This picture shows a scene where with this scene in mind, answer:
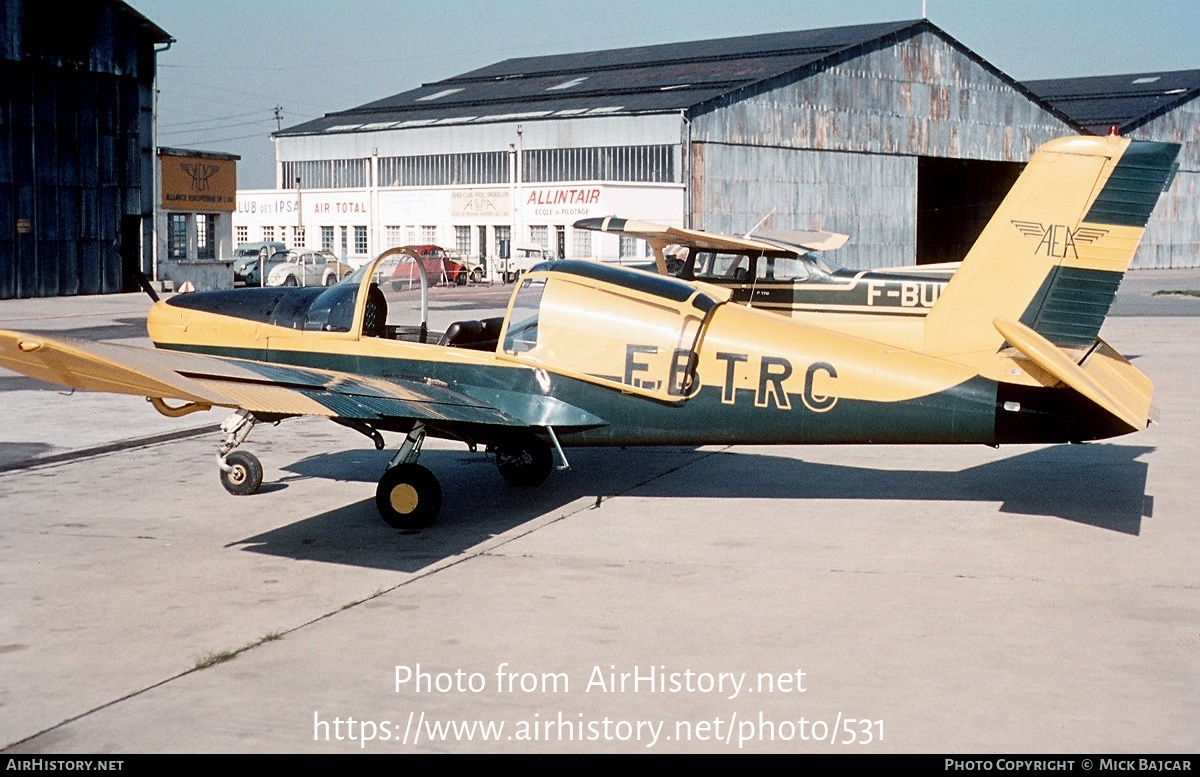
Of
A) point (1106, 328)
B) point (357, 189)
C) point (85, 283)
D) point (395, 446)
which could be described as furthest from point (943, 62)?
point (395, 446)

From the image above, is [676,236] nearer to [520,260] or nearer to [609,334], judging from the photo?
[609,334]

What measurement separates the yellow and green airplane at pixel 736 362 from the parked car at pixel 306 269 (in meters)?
40.6

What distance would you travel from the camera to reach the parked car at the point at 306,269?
5012cm

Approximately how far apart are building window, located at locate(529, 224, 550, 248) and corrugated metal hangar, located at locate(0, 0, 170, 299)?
18.3 metres

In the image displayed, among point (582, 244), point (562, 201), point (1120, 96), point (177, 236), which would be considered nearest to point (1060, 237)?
point (177, 236)

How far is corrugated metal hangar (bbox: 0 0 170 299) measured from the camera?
40219 mm

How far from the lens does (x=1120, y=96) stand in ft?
269

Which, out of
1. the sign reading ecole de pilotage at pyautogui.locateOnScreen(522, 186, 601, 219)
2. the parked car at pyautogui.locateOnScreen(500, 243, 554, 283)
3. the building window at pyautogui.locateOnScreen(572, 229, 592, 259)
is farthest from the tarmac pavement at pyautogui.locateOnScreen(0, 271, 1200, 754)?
the building window at pyautogui.locateOnScreen(572, 229, 592, 259)

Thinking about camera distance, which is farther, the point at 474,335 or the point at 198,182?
the point at 198,182

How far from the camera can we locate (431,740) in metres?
5.64

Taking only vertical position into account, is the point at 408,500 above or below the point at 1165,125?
below

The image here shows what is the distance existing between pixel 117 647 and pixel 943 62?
2384 inches

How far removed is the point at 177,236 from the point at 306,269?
18.9ft

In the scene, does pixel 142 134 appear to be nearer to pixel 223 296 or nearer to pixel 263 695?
pixel 223 296
